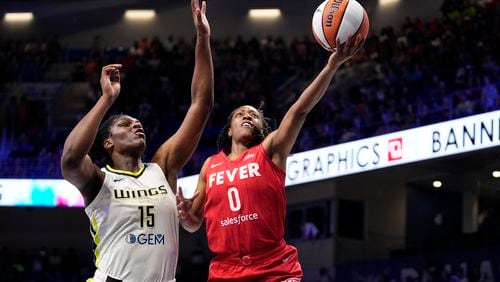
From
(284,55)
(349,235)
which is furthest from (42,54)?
(349,235)

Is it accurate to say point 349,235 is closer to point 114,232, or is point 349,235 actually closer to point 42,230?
point 42,230

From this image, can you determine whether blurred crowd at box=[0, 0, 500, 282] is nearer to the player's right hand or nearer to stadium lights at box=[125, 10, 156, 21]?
stadium lights at box=[125, 10, 156, 21]

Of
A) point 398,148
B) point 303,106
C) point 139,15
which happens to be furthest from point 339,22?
point 139,15

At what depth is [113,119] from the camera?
17.9 ft

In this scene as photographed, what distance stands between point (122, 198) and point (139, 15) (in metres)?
22.7

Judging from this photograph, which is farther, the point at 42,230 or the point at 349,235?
the point at 42,230

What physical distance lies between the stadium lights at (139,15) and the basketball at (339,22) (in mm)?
21354

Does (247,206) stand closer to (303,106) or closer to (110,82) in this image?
(303,106)

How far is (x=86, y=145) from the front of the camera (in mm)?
4918

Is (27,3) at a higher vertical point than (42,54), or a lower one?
higher

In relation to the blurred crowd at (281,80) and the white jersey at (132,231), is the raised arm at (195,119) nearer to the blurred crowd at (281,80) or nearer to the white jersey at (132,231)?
the white jersey at (132,231)

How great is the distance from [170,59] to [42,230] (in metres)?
5.14

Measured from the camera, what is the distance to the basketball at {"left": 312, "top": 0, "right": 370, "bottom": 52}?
19.5ft

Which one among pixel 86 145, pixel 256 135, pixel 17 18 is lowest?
pixel 86 145
